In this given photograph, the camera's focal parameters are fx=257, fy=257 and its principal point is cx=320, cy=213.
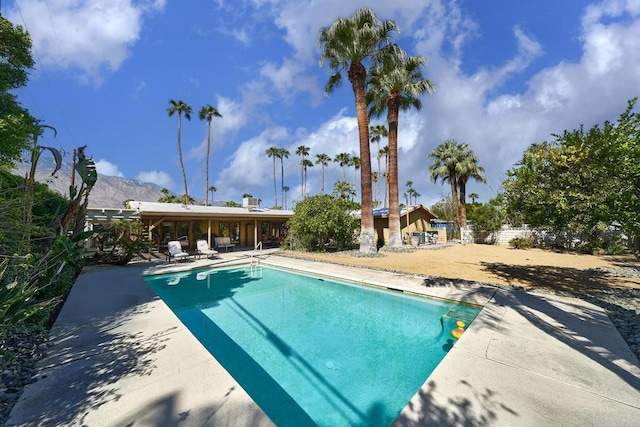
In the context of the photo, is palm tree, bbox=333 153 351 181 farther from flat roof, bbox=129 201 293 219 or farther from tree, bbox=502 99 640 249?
tree, bbox=502 99 640 249

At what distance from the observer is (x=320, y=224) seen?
16984mm

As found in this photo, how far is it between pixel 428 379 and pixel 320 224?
540 inches

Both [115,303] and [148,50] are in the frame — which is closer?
[115,303]

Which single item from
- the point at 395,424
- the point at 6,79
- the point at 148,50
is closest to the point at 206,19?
the point at 148,50

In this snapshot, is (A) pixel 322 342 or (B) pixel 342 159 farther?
(B) pixel 342 159

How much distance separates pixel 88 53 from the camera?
13.4 meters

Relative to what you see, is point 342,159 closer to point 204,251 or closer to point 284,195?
point 284,195

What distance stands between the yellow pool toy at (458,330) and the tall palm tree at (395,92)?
41.1ft

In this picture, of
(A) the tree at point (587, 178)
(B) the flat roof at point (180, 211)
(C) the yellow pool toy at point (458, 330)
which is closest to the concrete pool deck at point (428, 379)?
(C) the yellow pool toy at point (458, 330)

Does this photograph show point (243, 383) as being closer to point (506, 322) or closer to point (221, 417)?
point (221, 417)

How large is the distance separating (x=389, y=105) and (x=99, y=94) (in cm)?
2232

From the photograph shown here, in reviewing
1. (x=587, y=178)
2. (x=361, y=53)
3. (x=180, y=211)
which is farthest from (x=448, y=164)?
(x=180, y=211)

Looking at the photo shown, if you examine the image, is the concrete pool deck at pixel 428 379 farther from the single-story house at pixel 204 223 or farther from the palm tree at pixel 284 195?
the palm tree at pixel 284 195

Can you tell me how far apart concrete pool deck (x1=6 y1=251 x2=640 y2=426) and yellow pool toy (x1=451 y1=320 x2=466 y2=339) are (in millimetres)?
424
